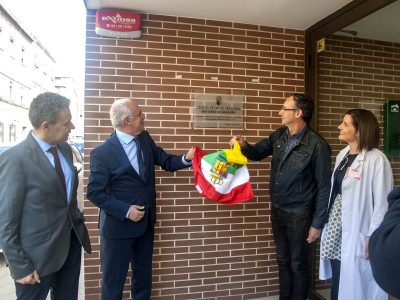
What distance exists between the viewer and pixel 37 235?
5.82 ft

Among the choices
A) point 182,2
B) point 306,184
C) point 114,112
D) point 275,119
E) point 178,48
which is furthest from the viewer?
point 275,119

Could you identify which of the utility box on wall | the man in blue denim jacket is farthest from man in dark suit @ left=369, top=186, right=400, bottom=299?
the utility box on wall

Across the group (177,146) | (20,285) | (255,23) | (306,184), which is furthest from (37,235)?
(255,23)

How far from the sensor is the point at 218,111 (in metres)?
3.19

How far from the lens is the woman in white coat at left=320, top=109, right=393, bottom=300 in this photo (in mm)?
2207

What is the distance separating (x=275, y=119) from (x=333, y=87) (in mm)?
784

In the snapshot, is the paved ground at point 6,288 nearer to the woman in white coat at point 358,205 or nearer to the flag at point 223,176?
the flag at point 223,176

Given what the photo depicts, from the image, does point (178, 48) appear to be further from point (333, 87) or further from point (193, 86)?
point (333, 87)

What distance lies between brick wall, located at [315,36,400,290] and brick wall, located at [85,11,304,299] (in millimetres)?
337

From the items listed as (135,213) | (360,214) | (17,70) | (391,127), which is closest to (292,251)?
(360,214)

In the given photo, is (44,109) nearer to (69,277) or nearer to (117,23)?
(69,277)

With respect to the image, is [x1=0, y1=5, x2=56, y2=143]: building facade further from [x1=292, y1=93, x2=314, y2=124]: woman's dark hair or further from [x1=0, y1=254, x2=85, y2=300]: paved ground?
[x1=292, y1=93, x2=314, y2=124]: woman's dark hair

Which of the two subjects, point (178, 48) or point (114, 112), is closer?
point (114, 112)

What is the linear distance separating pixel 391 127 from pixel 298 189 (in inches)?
67.8
